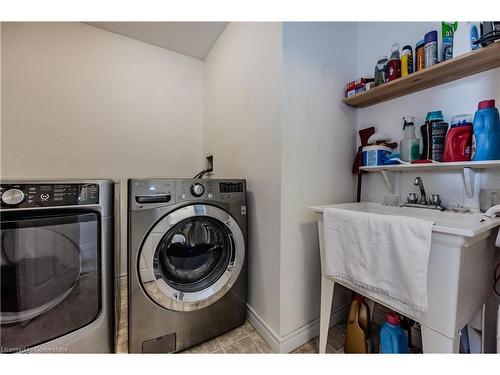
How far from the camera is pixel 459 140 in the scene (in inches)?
38.0

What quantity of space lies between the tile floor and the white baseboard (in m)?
0.02

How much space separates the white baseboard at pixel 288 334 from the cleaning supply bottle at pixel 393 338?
0.37m

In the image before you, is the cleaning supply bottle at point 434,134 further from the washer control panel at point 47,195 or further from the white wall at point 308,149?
the washer control panel at point 47,195

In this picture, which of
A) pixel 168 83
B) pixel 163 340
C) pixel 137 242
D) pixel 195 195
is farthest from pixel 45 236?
pixel 168 83

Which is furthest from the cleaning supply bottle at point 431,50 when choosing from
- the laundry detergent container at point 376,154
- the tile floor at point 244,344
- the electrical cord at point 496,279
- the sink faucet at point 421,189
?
the tile floor at point 244,344

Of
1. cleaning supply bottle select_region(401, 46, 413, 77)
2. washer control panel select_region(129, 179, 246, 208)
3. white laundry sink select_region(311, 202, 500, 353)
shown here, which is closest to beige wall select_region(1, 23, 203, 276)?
washer control panel select_region(129, 179, 246, 208)

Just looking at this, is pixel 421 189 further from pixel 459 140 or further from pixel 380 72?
pixel 380 72

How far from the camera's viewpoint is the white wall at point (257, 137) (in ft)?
3.80

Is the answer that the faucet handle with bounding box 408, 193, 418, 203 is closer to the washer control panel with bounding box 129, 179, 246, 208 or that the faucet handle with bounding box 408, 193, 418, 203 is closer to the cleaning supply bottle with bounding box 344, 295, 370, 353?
the cleaning supply bottle with bounding box 344, 295, 370, 353

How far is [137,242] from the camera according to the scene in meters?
1.00

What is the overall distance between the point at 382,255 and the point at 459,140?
0.68 metres

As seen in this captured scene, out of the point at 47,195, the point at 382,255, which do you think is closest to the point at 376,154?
the point at 382,255
